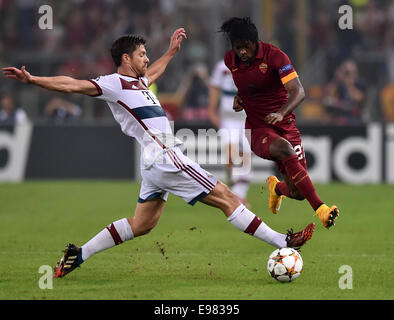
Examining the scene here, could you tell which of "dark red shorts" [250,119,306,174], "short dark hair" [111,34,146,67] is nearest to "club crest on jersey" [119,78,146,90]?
"short dark hair" [111,34,146,67]

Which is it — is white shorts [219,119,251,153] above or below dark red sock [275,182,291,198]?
above

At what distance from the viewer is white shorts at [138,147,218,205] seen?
682cm

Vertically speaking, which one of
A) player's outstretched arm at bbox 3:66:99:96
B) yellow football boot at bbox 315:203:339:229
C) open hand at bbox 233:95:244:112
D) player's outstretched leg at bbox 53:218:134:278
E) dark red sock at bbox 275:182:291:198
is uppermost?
open hand at bbox 233:95:244:112

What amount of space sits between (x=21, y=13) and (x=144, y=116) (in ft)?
47.7

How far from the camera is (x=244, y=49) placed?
7.40 m

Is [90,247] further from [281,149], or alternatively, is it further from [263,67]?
[263,67]

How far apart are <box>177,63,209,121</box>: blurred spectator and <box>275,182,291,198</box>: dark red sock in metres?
9.61

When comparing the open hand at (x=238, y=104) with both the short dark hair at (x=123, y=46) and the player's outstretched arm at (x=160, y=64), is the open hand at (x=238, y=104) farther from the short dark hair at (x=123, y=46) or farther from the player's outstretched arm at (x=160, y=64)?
the short dark hair at (x=123, y=46)

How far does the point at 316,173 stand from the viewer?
16016 mm

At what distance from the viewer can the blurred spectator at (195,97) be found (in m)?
18.0

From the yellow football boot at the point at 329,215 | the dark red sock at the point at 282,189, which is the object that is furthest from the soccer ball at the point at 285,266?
the dark red sock at the point at 282,189

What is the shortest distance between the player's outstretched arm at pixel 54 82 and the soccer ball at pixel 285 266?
6.32 feet

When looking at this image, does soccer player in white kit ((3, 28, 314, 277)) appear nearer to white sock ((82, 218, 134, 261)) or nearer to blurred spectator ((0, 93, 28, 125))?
white sock ((82, 218, 134, 261))
